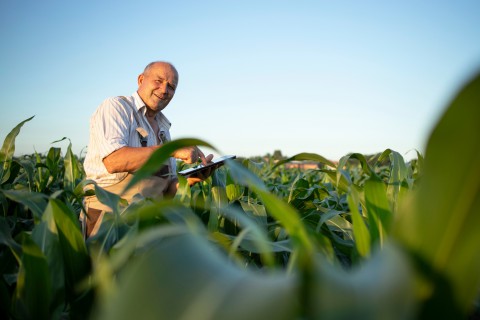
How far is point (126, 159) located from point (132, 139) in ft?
1.44

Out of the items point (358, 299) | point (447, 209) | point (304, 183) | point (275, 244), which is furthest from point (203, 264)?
point (304, 183)

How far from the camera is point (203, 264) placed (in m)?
0.36

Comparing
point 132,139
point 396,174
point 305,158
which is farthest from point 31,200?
point 132,139

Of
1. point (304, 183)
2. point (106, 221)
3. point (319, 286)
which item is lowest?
point (304, 183)

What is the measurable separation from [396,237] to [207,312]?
218 mm

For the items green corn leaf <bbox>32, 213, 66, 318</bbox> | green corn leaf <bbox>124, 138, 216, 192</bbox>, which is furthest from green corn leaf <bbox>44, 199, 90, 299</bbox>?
green corn leaf <bbox>124, 138, 216, 192</bbox>

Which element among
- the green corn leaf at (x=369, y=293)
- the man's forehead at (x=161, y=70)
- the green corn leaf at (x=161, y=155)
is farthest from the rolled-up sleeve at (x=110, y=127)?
the green corn leaf at (x=369, y=293)

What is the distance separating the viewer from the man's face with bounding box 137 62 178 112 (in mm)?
2580

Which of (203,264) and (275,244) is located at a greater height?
(203,264)

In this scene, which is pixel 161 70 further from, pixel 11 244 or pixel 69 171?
pixel 11 244

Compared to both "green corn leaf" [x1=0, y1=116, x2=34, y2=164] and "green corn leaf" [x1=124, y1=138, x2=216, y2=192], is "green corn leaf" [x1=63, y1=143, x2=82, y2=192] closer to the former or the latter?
"green corn leaf" [x1=0, y1=116, x2=34, y2=164]

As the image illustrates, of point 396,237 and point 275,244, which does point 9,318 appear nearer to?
point 275,244

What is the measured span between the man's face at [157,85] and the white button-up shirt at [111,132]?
0.22ft

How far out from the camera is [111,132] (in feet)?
7.07
